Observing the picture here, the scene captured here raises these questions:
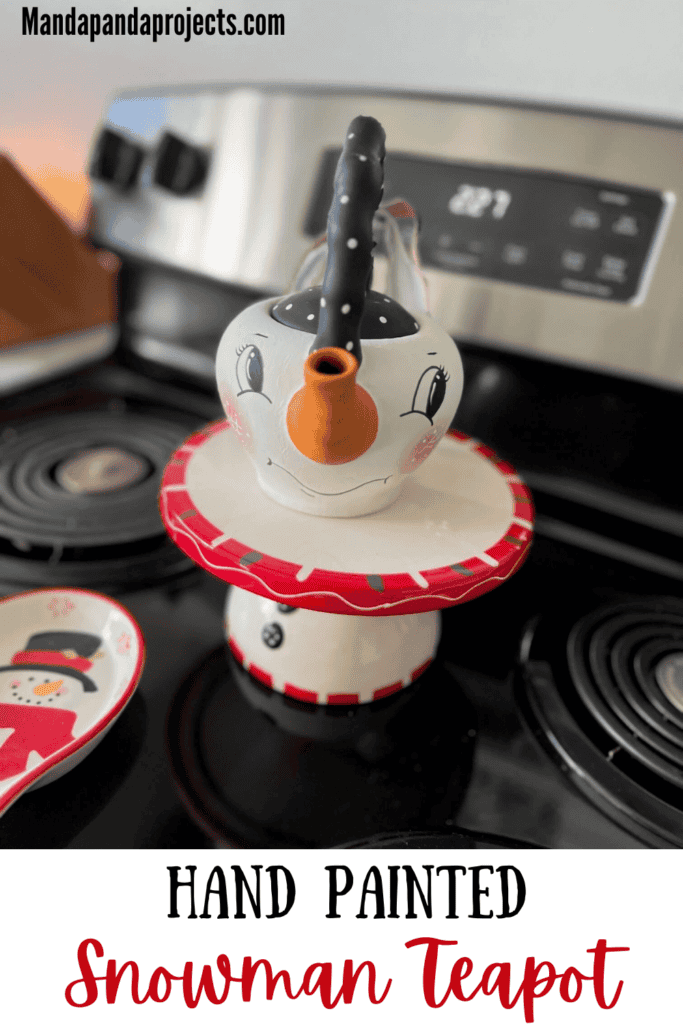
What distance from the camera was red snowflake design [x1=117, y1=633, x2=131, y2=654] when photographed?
41 centimetres

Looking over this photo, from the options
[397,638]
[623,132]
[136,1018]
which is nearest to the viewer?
[136,1018]

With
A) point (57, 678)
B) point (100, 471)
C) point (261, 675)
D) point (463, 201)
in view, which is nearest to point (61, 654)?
point (57, 678)

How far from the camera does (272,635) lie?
40cm

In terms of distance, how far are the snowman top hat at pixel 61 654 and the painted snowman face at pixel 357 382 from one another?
0.54ft

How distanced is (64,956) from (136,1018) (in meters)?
0.04

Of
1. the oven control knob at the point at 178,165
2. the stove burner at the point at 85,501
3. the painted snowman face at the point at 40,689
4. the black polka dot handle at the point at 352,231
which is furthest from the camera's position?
the oven control knob at the point at 178,165

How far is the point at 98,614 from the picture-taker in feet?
1.40

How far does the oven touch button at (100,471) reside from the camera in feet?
1.89

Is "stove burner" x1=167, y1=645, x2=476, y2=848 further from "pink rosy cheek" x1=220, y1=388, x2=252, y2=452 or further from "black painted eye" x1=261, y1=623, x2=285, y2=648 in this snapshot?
"pink rosy cheek" x1=220, y1=388, x2=252, y2=452

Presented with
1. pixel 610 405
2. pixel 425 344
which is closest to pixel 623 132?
pixel 610 405

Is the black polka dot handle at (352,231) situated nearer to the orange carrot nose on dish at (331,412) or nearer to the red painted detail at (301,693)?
the orange carrot nose on dish at (331,412)

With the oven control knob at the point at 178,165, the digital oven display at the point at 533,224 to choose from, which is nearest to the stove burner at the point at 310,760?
the digital oven display at the point at 533,224

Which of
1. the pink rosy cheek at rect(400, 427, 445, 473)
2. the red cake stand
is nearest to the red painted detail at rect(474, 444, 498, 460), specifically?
the red cake stand

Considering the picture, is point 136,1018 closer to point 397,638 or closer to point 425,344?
point 397,638
